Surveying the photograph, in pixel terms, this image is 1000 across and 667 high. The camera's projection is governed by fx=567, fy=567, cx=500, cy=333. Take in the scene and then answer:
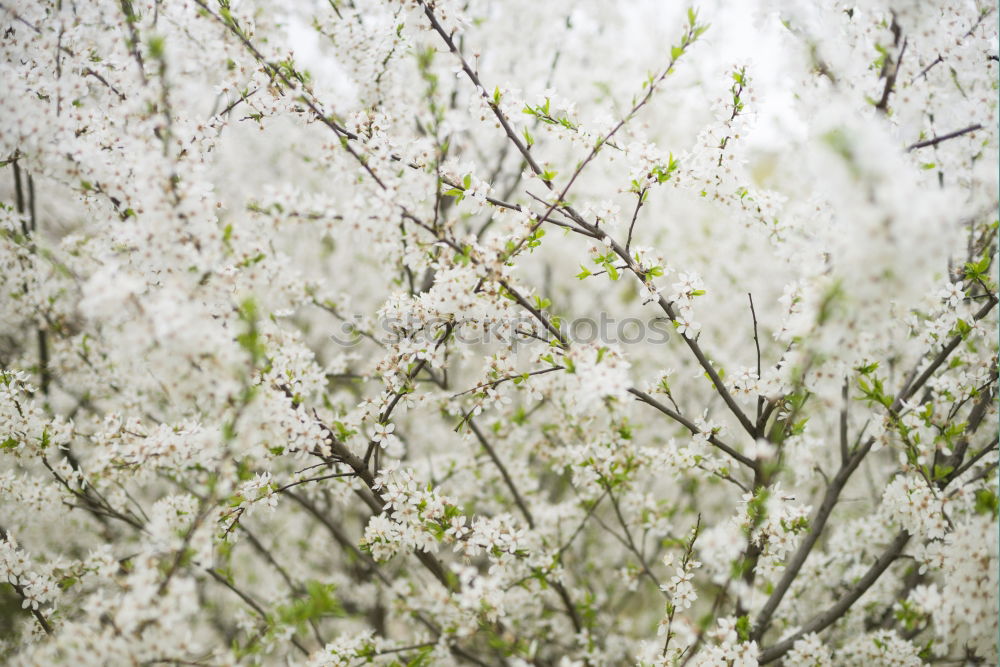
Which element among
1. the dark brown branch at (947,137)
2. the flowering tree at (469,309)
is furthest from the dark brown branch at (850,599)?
the dark brown branch at (947,137)

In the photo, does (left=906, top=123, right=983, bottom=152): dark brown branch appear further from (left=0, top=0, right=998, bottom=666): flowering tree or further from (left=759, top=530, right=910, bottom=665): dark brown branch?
(left=759, top=530, right=910, bottom=665): dark brown branch

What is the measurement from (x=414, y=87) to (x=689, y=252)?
471 centimetres

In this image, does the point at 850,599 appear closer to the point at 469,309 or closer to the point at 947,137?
the point at 947,137

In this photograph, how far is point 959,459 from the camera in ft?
10.2

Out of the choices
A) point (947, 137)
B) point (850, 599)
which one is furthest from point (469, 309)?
point (850, 599)

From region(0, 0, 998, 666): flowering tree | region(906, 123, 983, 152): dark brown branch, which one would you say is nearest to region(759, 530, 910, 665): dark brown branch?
region(0, 0, 998, 666): flowering tree

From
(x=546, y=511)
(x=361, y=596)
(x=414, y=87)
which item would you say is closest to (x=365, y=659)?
(x=546, y=511)

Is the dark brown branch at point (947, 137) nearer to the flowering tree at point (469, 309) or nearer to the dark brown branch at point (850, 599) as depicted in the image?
the flowering tree at point (469, 309)

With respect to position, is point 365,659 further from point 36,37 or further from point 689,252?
point 689,252

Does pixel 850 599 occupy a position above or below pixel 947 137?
below

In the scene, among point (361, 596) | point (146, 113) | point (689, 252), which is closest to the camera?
point (146, 113)

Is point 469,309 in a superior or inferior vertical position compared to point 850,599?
inferior

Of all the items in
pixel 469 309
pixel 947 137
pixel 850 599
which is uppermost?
pixel 947 137

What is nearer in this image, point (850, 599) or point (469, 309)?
point (469, 309)
